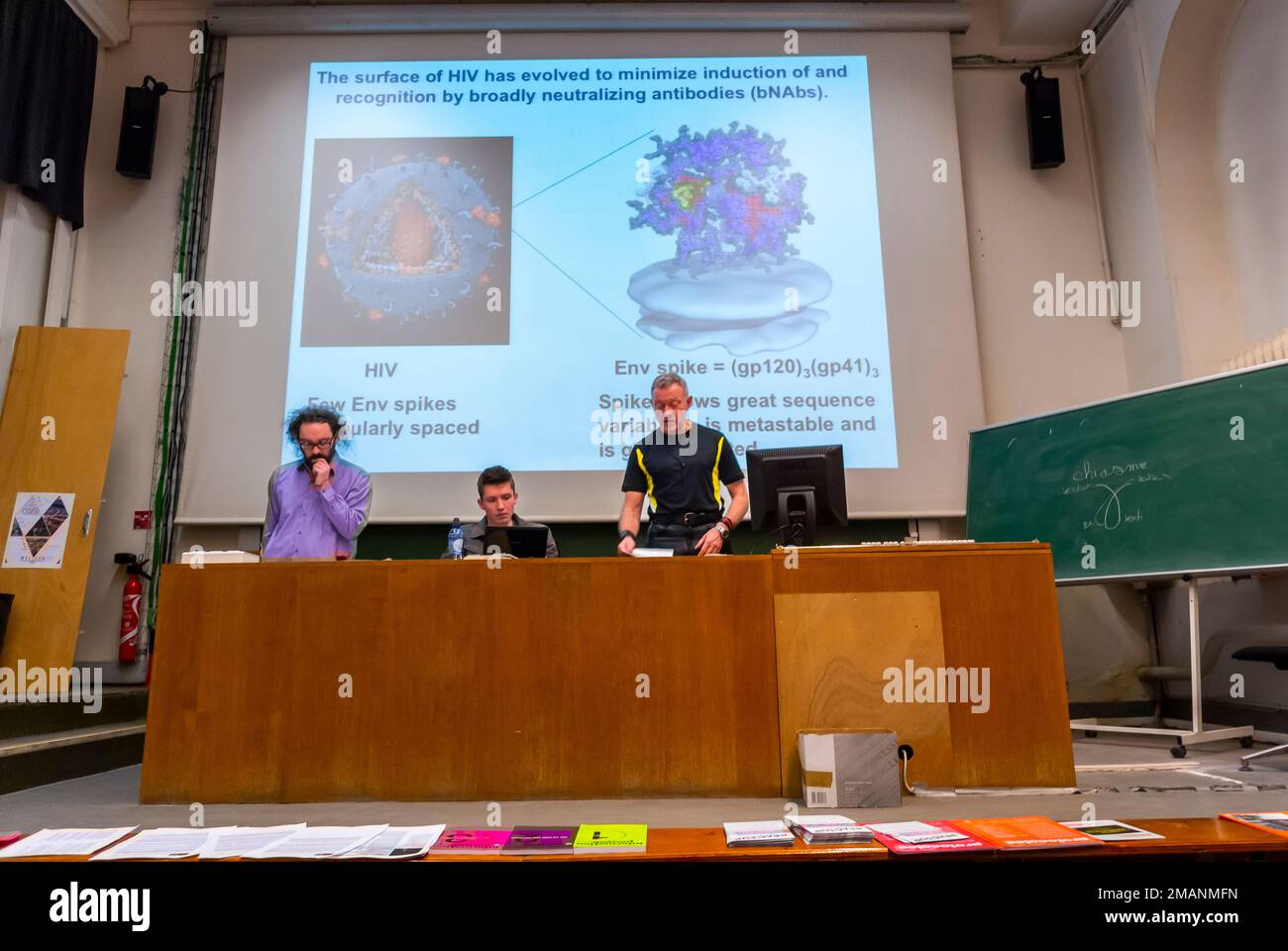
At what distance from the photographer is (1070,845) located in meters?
1.44

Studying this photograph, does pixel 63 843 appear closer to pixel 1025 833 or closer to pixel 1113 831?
pixel 1025 833

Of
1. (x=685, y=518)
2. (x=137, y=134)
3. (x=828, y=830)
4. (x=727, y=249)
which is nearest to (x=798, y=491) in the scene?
(x=685, y=518)

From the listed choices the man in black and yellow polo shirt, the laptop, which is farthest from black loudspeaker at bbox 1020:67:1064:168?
the laptop

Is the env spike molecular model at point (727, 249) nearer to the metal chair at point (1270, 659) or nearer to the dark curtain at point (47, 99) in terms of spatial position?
the metal chair at point (1270, 659)

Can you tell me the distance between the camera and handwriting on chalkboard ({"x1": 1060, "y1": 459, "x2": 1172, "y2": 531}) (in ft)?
11.7

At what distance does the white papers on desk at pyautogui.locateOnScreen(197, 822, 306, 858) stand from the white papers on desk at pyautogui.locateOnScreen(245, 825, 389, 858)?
0.02m

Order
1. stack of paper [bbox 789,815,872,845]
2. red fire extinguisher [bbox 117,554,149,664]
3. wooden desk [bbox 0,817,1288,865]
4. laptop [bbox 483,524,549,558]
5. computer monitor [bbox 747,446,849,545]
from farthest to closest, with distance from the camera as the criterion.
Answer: red fire extinguisher [bbox 117,554,149,664] → computer monitor [bbox 747,446,849,545] → laptop [bbox 483,524,549,558] → stack of paper [bbox 789,815,872,845] → wooden desk [bbox 0,817,1288,865]

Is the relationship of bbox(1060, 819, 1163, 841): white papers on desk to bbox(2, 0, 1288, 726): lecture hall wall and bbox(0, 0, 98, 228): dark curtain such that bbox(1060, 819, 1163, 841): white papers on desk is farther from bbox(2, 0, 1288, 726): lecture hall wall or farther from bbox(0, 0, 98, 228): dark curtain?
bbox(0, 0, 98, 228): dark curtain

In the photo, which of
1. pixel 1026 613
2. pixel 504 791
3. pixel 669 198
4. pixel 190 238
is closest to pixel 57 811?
pixel 504 791

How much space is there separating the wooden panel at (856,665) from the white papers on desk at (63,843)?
1.53 meters

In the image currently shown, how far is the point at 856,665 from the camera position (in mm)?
2250

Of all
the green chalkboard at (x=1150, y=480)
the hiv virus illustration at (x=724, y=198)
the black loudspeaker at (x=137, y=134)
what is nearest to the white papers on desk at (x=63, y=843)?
the green chalkboard at (x=1150, y=480)

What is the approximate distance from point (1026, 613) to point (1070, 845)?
38.0 inches

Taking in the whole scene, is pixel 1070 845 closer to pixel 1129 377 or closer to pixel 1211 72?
pixel 1129 377
